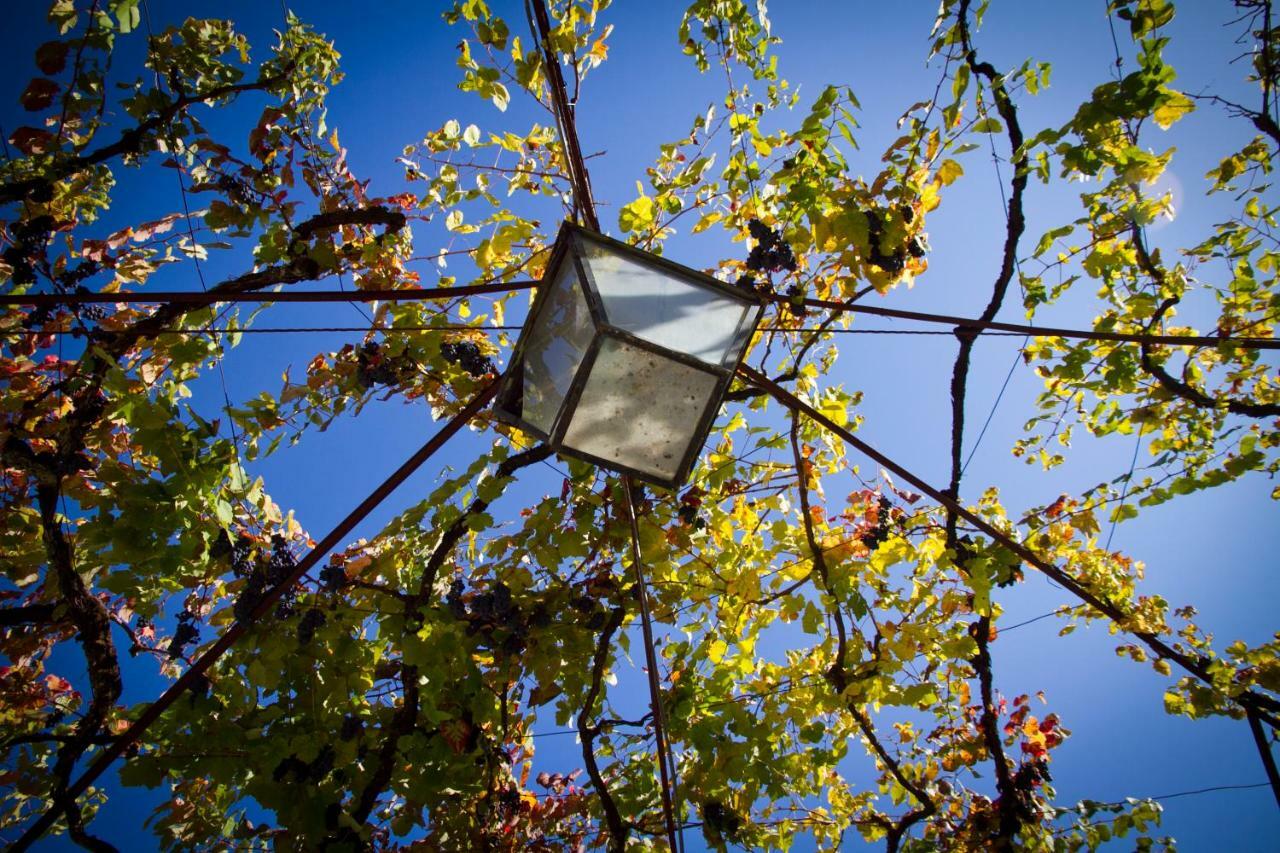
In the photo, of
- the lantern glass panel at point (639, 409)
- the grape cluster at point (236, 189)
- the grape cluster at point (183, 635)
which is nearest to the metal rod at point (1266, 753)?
the lantern glass panel at point (639, 409)

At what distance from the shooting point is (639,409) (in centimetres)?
135

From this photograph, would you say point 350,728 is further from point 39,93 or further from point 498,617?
point 39,93

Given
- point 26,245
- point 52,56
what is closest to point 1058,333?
point 52,56

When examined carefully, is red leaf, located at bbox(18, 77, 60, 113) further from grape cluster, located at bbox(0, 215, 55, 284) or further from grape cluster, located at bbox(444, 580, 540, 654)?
grape cluster, located at bbox(444, 580, 540, 654)

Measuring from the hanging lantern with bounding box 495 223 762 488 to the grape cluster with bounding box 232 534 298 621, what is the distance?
4.12ft

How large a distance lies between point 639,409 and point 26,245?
2.70 metres

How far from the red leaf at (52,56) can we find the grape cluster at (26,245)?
543 mm

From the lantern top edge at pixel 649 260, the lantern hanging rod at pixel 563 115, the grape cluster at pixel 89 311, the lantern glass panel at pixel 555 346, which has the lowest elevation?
the lantern glass panel at pixel 555 346

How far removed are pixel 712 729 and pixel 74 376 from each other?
2.87 metres

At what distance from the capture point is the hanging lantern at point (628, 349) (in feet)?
4.13

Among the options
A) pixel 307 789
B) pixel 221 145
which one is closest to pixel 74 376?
pixel 221 145

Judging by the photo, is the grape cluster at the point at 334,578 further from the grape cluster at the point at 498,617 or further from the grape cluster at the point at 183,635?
the grape cluster at the point at 183,635

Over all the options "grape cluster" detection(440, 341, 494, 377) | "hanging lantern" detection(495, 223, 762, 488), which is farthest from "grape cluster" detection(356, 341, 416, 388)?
"hanging lantern" detection(495, 223, 762, 488)

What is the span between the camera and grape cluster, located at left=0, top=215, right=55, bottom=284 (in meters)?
2.50
